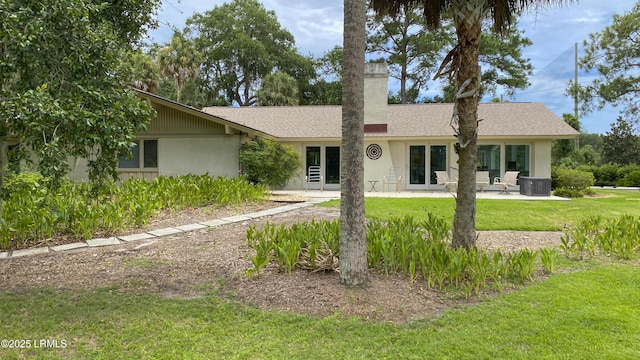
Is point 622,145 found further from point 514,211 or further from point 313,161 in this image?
point 514,211

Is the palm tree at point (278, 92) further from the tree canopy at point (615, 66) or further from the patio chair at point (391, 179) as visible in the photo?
the tree canopy at point (615, 66)

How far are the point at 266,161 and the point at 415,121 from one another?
8.03 m

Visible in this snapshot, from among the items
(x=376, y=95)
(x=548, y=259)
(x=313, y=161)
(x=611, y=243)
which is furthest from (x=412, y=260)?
(x=376, y=95)

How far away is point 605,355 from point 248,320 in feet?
8.92

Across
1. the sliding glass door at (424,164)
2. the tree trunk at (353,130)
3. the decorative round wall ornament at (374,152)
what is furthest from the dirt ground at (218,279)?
the sliding glass door at (424,164)

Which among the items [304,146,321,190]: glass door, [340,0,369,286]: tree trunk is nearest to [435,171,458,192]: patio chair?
[304,146,321,190]: glass door

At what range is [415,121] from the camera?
60.3ft

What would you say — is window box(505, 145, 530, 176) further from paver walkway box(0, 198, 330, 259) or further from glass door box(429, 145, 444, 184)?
paver walkway box(0, 198, 330, 259)

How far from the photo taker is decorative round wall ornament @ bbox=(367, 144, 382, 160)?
17.0 m

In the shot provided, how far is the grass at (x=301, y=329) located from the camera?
2.83 metres

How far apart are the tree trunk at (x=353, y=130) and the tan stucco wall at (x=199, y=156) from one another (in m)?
10.8

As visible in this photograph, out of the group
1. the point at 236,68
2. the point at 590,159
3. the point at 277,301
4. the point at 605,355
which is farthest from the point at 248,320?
the point at 236,68

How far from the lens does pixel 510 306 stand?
3.68 metres

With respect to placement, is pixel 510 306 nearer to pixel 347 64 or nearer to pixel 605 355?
pixel 605 355
